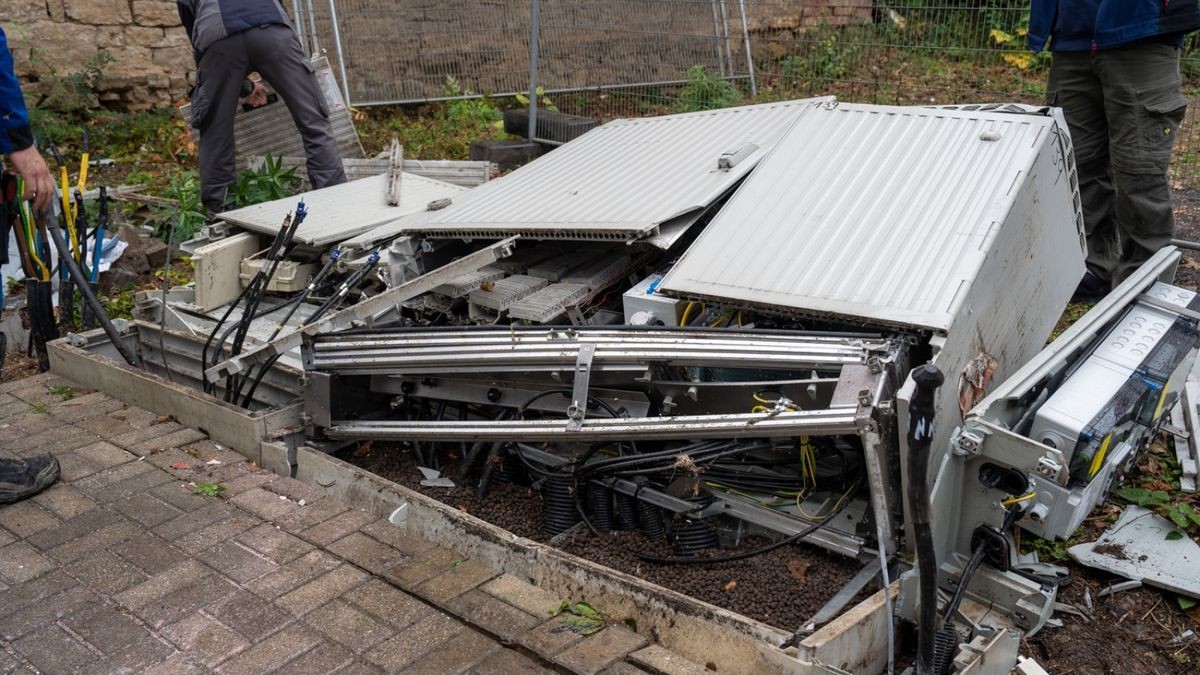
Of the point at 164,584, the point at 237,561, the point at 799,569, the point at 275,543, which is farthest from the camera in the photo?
the point at 275,543

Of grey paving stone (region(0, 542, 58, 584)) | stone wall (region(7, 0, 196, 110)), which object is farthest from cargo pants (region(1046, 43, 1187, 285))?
stone wall (region(7, 0, 196, 110))

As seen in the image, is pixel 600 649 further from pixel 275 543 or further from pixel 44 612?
pixel 44 612

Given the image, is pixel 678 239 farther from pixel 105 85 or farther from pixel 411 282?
pixel 105 85

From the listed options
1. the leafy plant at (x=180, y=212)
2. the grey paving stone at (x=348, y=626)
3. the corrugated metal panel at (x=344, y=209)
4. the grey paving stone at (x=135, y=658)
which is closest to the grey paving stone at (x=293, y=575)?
the grey paving stone at (x=348, y=626)

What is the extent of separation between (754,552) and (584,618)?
0.57m

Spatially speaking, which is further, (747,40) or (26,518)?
(747,40)

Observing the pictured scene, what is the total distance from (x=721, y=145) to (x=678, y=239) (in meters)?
0.73

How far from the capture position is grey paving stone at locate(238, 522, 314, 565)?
3.44 m

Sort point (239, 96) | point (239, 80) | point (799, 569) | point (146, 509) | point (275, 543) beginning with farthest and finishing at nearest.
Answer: point (239, 96) < point (239, 80) < point (146, 509) < point (275, 543) < point (799, 569)

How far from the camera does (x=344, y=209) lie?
16.8 ft

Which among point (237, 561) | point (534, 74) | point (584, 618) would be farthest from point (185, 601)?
point (534, 74)

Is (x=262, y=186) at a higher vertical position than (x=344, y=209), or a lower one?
lower

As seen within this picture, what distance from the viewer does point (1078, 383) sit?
3285 millimetres

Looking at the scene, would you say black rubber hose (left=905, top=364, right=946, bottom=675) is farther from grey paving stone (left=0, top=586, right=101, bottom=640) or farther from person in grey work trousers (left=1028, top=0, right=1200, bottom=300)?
person in grey work trousers (left=1028, top=0, right=1200, bottom=300)
